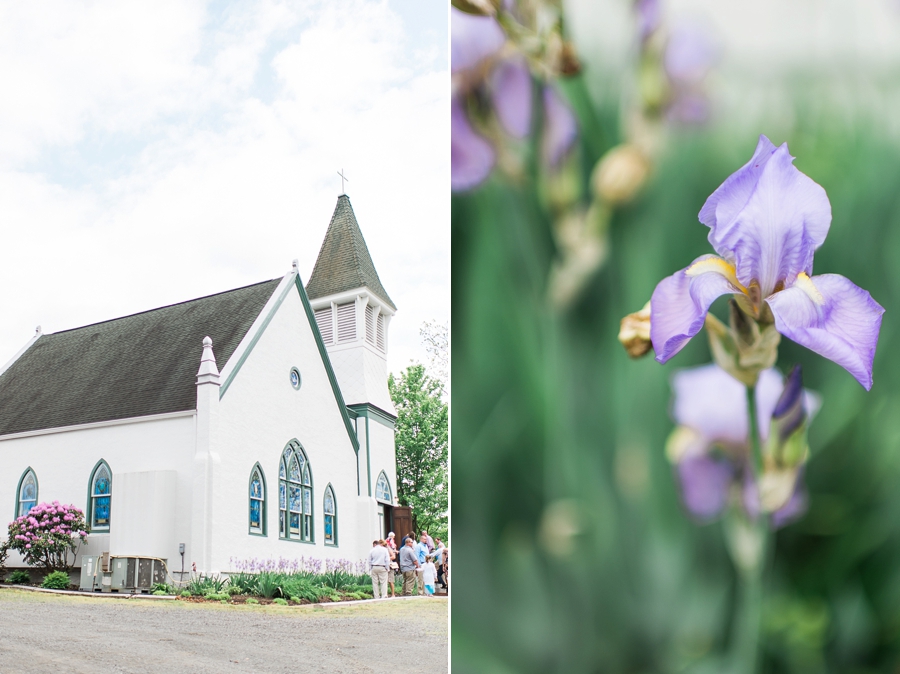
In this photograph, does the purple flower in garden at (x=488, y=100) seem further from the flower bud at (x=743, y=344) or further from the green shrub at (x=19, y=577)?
the green shrub at (x=19, y=577)

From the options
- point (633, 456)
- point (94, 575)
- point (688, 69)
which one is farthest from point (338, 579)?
point (688, 69)

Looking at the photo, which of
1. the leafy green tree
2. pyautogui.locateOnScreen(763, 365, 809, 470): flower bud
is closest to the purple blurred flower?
pyautogui.locateOnScreen(763, 365, 809, 470): flower bud

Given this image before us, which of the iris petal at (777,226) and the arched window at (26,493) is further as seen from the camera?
the arched window at (26,493)

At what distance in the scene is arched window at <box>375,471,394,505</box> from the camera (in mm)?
2834

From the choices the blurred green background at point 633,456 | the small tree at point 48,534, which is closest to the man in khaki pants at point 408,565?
the small tree at point 48,534

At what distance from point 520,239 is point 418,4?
8.50 feet

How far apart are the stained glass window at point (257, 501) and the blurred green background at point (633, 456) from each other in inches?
74.3

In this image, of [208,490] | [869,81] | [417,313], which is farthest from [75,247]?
[869,81]

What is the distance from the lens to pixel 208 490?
2.53 m

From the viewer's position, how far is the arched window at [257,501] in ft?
8.51

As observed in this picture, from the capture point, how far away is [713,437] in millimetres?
758

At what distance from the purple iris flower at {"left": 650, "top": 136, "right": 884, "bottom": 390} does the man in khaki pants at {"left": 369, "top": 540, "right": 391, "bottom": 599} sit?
2.34m

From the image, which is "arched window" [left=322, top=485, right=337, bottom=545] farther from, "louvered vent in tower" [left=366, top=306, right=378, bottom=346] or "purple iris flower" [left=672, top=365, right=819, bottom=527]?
"purple iris flower" [left=672, top=365, right=819, bottom=527]

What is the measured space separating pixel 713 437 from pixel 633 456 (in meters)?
0.08
